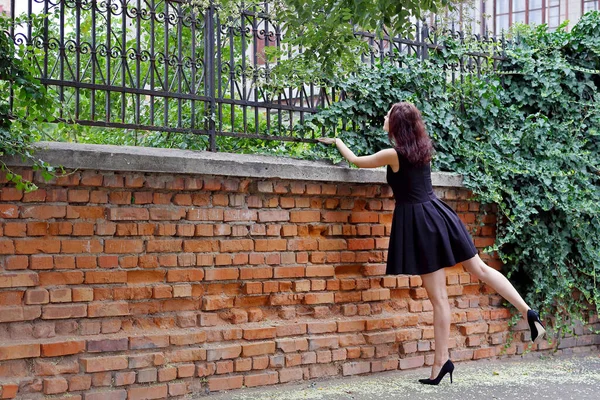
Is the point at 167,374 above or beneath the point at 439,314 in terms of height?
beneath

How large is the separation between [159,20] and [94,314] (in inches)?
82.5

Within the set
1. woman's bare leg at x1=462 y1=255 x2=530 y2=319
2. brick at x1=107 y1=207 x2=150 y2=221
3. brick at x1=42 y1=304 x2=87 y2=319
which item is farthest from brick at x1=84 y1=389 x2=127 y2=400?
woman's bare leg at x1=462 y1=255 x2=530 y2=319

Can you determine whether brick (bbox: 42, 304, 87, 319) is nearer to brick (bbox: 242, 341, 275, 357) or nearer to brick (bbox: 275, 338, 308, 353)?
brick (bbox: 242, 341, 275, 357)

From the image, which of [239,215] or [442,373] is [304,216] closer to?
[239,215]

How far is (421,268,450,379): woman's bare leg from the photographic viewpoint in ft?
17.7

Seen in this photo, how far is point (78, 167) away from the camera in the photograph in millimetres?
4305

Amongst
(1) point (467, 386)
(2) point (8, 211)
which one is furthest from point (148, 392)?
(1) point (467, 386)

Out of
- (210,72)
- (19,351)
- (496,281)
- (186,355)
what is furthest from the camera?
(496,281)

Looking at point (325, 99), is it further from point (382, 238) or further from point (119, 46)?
point (119, 46)

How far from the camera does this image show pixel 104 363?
4352 mm

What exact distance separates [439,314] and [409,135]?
1.32 m

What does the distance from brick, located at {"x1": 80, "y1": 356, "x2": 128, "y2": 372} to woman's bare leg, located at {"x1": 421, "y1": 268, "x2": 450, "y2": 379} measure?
2.22m

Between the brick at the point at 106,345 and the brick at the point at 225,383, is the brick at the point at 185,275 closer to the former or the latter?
the brick at the point at 106,345

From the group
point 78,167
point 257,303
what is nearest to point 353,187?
point 257,303
